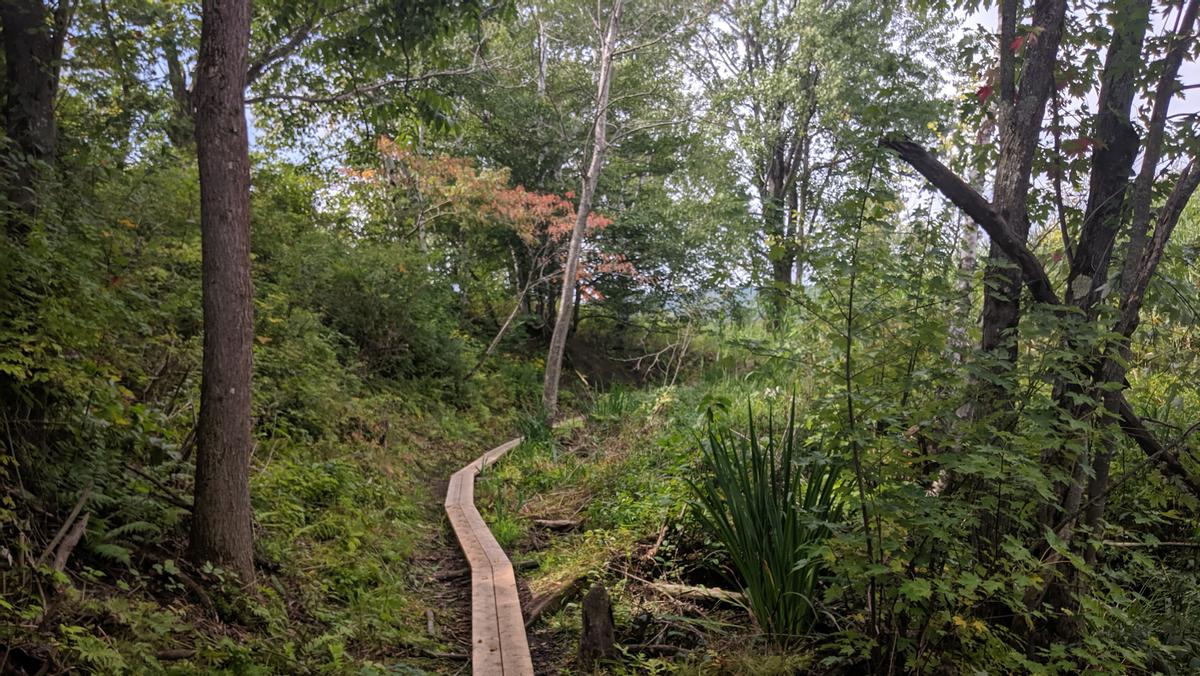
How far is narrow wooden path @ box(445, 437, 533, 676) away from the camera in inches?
135

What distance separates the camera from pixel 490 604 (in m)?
4.16

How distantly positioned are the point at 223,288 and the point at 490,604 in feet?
7.36

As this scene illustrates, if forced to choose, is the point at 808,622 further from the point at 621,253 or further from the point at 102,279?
the point at 621,253

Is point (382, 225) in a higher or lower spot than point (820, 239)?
higher

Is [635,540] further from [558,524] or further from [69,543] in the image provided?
[69,543]

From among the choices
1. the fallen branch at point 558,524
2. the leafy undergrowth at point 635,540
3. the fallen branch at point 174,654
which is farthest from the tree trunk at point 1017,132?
the fallen branch at point 558,524

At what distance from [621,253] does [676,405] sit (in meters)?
9.27

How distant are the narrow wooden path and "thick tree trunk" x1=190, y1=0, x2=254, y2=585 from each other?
3.94 feet

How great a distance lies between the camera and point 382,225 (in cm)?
1366

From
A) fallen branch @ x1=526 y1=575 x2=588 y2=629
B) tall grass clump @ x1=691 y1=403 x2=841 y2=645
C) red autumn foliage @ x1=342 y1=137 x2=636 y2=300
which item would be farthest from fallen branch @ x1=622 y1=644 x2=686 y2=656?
red autumn foliage @ x1=342 y1=137 x2=636 y2=300

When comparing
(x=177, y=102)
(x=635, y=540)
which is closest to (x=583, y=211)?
(x=177, y=102)

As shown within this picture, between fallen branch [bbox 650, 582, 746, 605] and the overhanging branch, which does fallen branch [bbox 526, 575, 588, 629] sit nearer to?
fallen branch [bbox 650, 582, 746, 605]

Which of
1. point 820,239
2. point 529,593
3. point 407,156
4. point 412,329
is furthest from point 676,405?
point 407,156

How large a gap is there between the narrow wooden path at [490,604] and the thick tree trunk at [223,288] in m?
1.20
